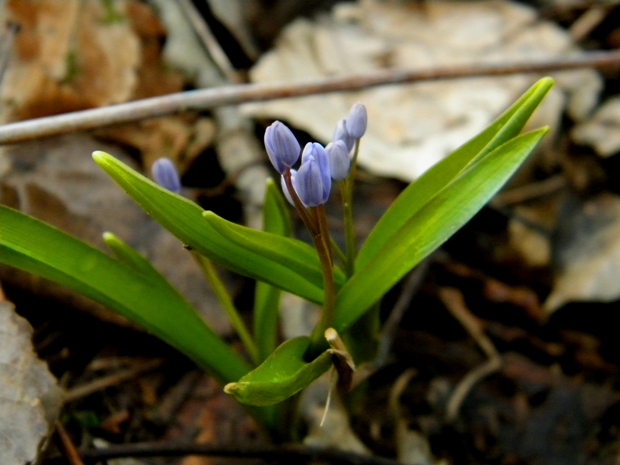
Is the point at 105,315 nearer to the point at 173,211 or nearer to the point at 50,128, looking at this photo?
the point at 50,128

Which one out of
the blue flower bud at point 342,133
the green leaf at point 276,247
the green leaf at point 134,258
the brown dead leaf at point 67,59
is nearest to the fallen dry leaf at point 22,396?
the green leaf at point 134,258

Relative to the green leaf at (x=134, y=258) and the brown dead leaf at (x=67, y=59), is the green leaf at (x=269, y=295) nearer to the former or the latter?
the green leaf at (x=134, y=258)

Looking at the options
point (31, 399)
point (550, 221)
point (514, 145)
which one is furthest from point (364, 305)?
point (550, 221)

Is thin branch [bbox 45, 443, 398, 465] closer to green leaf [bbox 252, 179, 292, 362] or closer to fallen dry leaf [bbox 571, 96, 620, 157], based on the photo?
green leaf [bbox 252, 179, 292, 362]

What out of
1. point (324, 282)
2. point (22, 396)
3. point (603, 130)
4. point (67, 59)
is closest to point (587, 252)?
point (603, 130)

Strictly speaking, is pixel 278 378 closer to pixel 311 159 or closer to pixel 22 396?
pixel 311 159

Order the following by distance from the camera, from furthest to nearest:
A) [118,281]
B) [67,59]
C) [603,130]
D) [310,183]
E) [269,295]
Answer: [603,130]
[67,59]
[269,295]
[118,281]
[310,183]
